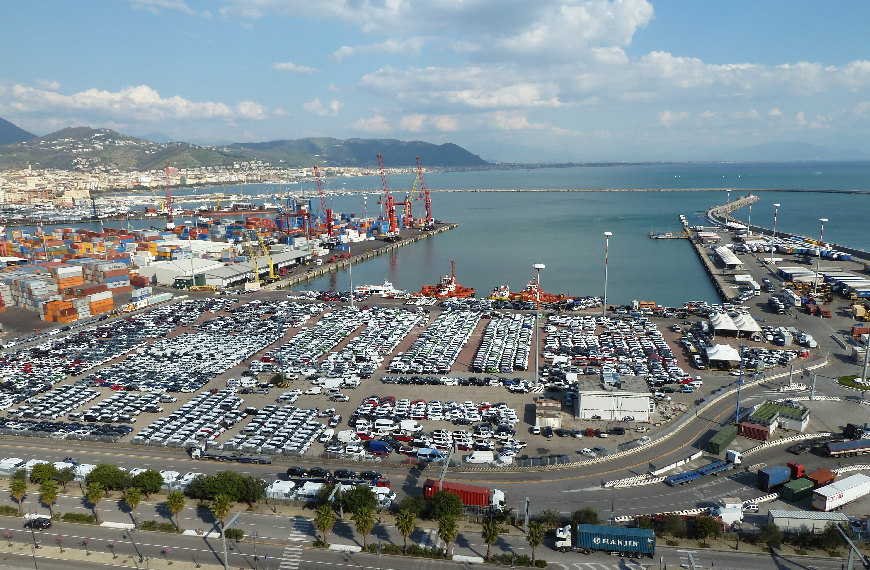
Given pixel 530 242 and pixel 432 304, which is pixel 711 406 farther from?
pixel 530 242

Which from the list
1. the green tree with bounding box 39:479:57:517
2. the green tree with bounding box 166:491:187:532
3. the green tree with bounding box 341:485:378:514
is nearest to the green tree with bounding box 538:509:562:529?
the green tree with bounding box 341:485:378:514

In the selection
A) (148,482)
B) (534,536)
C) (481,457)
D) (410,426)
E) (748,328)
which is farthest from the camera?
(748,328)

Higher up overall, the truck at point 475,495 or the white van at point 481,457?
the truck at point 475,495

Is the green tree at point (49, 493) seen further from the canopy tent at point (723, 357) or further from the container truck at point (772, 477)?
the canopy tent at point (723, 357)

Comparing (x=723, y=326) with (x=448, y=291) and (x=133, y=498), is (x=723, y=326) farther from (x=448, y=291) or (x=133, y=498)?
(x=133, y=498)

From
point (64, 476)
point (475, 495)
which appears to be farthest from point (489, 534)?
point (64, 476)

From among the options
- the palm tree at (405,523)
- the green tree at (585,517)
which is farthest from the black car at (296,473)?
the green tree at (585,517)

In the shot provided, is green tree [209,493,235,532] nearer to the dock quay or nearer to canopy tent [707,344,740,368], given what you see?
canopy tent [707,344,740,368]
